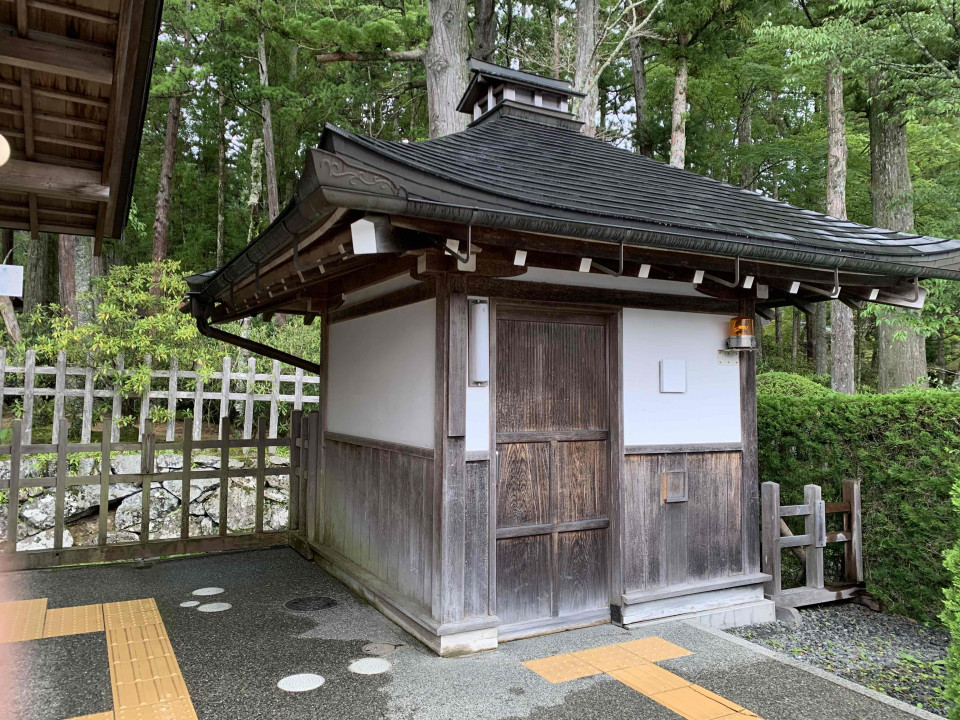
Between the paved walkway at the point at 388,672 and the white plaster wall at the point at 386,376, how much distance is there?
1.38 metres

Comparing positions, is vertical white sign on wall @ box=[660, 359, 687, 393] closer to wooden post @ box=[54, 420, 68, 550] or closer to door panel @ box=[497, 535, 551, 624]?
door panel @ box=[497, 535, 551, 624]

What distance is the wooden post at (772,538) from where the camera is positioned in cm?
502

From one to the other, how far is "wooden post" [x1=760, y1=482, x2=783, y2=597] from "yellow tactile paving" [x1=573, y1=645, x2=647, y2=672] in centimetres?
178

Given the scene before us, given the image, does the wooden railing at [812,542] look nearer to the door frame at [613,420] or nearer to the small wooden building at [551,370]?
the small wooden building at [551,370]

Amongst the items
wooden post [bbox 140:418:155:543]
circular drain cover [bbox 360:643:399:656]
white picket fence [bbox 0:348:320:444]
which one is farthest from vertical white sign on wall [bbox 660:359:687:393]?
white picket fence [bbox 0:348:320:444]

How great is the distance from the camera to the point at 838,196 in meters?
12.7

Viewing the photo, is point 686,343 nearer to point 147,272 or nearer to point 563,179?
point 563,179

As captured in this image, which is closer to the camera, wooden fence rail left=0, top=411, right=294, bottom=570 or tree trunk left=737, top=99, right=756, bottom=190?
wooden fence rail left=0, top=411, right=294, bottom=570

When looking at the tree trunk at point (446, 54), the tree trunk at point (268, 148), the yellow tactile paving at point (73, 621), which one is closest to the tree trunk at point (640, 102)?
the tree trunk at point (446, 54)

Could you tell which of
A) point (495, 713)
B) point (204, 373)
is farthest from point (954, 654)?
point (204, 373)

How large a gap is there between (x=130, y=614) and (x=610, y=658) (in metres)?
3.37

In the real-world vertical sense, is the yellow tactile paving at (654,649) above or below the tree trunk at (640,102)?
below

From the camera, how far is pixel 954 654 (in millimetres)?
2828

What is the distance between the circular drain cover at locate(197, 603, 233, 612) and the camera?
461 centimetres
